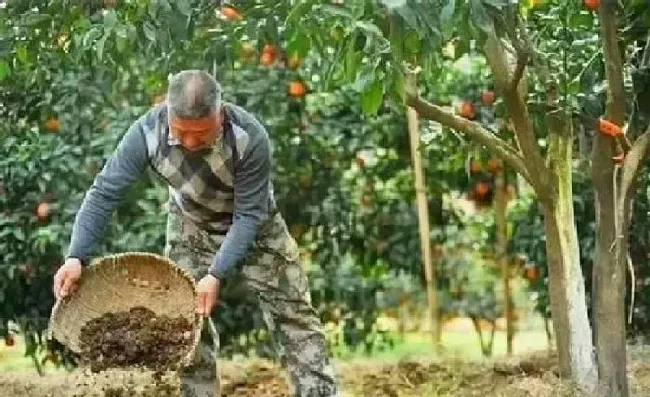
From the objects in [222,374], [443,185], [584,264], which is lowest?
[222,374]

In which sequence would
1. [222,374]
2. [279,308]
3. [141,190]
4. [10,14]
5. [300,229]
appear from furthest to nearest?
[300,229]
[141,190]
[222,374]
[279,308]
[10,14]

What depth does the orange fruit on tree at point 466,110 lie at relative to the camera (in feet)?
20.7

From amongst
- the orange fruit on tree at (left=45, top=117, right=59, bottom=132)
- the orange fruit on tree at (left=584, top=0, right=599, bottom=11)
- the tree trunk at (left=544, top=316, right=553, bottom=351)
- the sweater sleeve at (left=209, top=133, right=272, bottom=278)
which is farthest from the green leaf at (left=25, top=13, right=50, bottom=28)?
the tree trunk at (left=544, top=316, right=553, bottom=351)

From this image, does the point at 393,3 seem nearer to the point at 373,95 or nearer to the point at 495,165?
the point at 373,95

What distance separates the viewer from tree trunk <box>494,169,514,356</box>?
670 cm

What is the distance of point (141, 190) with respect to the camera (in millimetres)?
6293

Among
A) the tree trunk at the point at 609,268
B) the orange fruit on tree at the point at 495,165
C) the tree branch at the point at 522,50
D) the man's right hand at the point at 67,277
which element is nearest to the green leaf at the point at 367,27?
the tree branch at the point at 522,50

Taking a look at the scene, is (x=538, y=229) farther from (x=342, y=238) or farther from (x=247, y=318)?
(x=247, y=318)

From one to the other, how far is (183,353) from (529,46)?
1390 millimetres

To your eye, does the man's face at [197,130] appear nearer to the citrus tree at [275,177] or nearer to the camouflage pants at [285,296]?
the camouflage pants at [285,296]

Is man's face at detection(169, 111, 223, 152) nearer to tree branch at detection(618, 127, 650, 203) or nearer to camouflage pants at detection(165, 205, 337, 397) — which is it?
camouflage pants at detection(165, 205, 337, 397)

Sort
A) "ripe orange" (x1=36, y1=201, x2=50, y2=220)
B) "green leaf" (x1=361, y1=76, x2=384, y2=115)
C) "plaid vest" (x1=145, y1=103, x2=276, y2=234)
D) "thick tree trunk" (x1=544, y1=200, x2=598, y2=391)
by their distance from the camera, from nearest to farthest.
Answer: "green leaf" (x1=361, y1=76, x2=384, y2=115) → "plaid vest" (x1=145, y1=103, x2=276, y2=234) → "thick tree trunk" (x1=544, y1=200, x2=598, y2=391) → "ripe orange" (x1=36, y1=201, x2=50, y2=220)

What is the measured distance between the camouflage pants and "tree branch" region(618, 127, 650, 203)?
3.53 ft

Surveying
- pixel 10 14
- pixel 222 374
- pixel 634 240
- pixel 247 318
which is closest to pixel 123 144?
pixel 10 14
